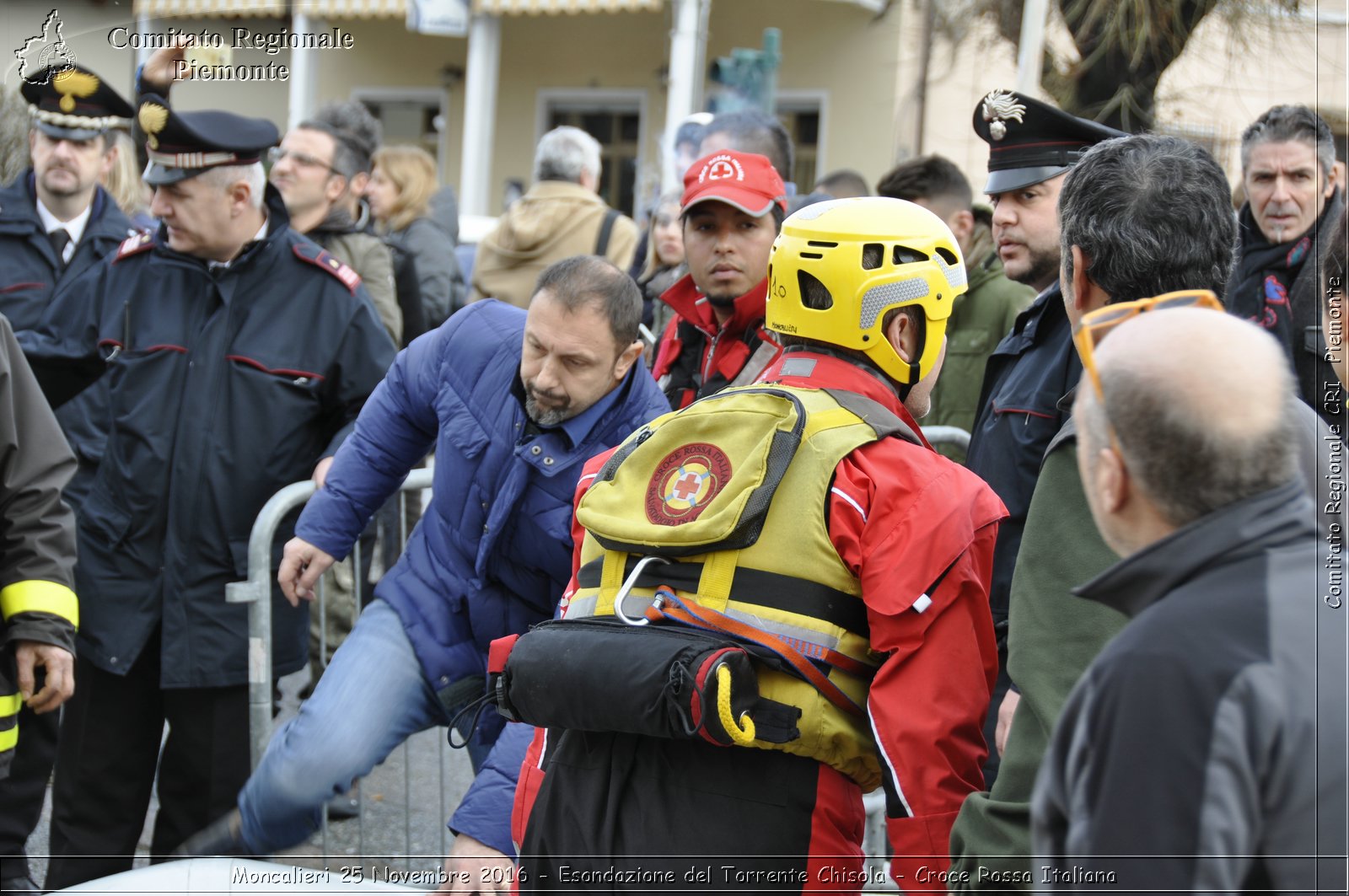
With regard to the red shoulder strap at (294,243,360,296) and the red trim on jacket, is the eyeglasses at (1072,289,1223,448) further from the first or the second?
the red shoulder strap at (294,243,360,296)

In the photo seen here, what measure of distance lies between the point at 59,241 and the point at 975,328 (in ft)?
12.9

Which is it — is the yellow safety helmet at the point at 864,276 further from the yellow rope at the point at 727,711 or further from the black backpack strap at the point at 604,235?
the black backpack strap at the point at 604,235

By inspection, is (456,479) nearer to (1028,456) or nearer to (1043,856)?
(1028,456)

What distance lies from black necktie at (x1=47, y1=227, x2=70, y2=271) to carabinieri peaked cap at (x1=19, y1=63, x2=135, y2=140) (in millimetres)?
413

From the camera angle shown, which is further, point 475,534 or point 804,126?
point 804,126

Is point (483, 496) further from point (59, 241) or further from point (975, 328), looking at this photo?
point (59, 241)

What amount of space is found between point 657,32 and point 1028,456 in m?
17.2

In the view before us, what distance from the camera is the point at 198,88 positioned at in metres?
17.5

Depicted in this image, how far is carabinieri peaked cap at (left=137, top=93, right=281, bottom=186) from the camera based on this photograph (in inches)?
164

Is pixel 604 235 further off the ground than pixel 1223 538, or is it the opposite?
pixel 604 235

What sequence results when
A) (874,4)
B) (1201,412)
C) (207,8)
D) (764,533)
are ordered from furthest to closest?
1. (874,4)
2. (207,8)
3. (764,533)
4. (1201,412)

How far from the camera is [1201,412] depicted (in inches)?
60.8

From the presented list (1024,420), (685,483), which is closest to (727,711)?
(685,483)

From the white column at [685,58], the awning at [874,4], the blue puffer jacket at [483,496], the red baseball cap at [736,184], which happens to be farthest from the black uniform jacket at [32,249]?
the awning at [874,4]
